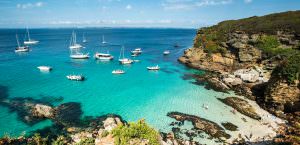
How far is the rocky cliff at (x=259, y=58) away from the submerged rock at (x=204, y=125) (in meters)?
12.1

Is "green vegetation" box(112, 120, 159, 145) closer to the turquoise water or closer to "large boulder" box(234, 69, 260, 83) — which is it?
the turquoise water

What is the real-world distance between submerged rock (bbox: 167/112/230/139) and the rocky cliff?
12.1 metres

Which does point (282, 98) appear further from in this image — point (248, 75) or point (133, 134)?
point (133, 134)

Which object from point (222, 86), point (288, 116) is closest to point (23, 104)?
point (222, 86)

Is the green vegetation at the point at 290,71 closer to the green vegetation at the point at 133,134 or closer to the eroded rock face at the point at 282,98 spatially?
the eroded rock face at the point at 282,98

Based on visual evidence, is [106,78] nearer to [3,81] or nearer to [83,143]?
[3,81]

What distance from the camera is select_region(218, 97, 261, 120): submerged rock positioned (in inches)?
1323

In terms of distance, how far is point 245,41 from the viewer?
58500 mm

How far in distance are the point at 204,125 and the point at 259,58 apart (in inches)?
1358

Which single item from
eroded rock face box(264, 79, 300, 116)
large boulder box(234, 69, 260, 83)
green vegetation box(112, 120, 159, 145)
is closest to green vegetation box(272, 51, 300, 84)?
eroded rock face box(264, 79, 300, 116)

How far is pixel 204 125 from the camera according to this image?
29859 mm

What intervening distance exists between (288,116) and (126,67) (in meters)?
47.4

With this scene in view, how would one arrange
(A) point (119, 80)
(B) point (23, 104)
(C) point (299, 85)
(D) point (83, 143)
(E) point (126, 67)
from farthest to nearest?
(E) point (126, 67)
(A) point (119, 80)
(B) point (23, 104)
(C) point (299, 85)
(D) point (83, 143)

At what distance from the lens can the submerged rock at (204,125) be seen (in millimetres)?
27956
